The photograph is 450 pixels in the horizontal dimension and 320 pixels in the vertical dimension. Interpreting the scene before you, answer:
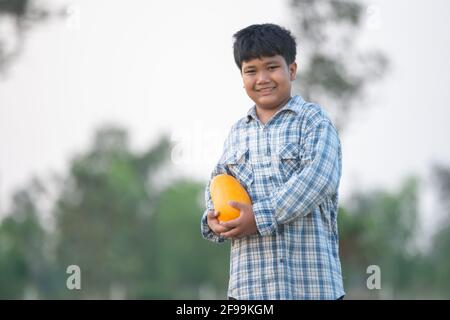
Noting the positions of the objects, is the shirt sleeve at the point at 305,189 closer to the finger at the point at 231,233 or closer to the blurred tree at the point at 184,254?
the finger at the point at 231,233

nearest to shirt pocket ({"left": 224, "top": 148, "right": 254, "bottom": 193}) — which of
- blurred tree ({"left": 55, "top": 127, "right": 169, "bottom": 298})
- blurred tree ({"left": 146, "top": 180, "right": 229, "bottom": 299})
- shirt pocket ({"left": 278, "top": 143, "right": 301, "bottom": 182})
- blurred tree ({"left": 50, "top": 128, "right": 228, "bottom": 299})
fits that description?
shirt pocket ({"left": 278, "top": 143, "right": 301, "bottom": 182})

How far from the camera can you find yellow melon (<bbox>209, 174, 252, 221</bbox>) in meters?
3.72

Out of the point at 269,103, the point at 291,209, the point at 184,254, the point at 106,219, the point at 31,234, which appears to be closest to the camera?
the point at 291,209

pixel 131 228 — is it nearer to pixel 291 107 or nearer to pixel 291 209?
pixel 291 107

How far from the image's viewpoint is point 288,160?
3.81 meters

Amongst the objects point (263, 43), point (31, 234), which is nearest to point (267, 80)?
point (263, 43)

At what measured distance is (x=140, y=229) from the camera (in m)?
50.3

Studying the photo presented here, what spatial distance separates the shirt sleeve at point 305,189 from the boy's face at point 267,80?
0.81 ft

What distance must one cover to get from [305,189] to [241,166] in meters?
0.39

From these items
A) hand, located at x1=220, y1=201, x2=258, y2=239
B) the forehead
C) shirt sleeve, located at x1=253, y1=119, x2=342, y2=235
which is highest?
the forehead

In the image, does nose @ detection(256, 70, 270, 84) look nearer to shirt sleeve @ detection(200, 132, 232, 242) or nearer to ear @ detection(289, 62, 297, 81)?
ear @ detection(289, 62, 297, 81)
